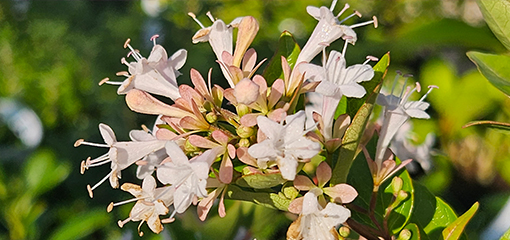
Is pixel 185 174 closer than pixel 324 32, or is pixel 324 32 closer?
pixel 185 174

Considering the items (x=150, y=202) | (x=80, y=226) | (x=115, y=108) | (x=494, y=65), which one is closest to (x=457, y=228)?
(x=494, y=65)

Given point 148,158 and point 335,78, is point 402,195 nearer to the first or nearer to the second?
point 335,78

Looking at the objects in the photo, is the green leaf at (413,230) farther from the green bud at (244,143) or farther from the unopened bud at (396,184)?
the green bud at (244,143)

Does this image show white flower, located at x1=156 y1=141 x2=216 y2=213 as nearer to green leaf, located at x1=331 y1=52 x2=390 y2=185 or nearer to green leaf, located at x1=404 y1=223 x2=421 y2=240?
green leaf, located at x1=331 y1=52 x2=390 y2=185

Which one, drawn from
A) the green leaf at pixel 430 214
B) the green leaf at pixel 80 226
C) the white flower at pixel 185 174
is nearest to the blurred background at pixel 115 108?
the green leaf at pixel 80 226

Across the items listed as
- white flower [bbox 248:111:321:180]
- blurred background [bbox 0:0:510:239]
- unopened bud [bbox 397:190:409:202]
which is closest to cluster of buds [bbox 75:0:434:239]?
white flower [bbox 248:111:321:180]

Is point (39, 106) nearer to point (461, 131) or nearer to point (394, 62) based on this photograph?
point (461, 131)
